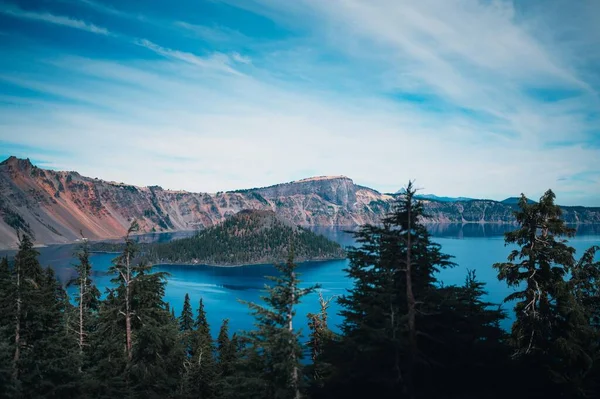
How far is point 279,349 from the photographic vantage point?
16641mm

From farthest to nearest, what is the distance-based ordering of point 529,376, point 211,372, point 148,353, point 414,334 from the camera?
1. point 211,372
2. point 148,353
3. point 529,376
4. point 414,334

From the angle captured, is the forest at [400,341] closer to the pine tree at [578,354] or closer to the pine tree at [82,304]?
the pine tree at [578,354]

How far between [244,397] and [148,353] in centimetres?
878

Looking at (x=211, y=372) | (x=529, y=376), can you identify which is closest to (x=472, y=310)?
(x=529, y=376)

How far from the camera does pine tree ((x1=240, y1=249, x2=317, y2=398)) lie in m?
16.6

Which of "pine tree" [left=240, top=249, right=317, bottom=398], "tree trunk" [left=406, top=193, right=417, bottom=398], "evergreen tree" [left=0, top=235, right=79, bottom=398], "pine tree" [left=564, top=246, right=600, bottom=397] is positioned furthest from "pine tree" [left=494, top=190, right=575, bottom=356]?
"evergreen tree" [left=0, top=235, right=79, bottom=398]

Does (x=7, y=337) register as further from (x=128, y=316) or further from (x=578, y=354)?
(x=578, y=354)

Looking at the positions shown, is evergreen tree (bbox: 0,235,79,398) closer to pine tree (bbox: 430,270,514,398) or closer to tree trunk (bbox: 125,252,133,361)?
tree trunk (bbox: 125,252,133,361)

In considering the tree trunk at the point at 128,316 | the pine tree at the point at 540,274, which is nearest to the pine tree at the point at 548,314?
the pine tree at the point at 540,274

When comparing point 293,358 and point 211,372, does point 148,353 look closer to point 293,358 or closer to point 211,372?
point 293,358

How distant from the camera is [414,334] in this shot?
15.2 meters

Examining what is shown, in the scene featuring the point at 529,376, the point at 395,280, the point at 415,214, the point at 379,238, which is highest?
the point at 415,214

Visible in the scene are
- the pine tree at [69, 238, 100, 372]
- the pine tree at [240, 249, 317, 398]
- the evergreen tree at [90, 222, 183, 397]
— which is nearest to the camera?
→ the pine tree at [240, 249, 317, 398]

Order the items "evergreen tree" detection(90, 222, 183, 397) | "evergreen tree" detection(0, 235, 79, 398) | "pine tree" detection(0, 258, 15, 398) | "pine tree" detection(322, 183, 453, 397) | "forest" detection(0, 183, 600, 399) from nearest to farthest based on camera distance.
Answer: "pine tree" detection(322, 183, 453, 397), "forest" detection(0, 183, 600, 399), "pine tree" detection(0, 258, 15, 398), "evergreen tree" detection(0, 235, 79, 398), "evergreen tree" detection(90, 222, 183, 397)
